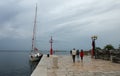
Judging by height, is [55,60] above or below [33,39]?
below

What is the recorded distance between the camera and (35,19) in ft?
234

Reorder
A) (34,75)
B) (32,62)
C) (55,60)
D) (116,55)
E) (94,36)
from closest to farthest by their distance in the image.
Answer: (34,75) < (55,60) < (116,55) < (94,36) < (32,62)

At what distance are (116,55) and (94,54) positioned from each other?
8389 mm

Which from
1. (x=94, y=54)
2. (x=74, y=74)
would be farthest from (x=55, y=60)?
(x=94, y=54)

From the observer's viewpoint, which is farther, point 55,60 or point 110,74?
point 55,60

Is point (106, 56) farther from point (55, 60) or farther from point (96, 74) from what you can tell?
point (96, 74)

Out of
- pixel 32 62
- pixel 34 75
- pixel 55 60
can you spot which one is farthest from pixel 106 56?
pixel 32 62

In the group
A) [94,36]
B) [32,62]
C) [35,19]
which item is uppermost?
[35,19]

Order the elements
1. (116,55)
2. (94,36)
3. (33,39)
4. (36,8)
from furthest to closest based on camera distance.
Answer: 1. (36,8)
2. (33,39)
3. (94,36)
4. (116,55)

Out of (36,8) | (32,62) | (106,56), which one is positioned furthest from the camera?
(36,8)

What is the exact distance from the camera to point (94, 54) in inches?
1406

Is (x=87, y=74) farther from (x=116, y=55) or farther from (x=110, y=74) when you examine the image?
(x=116, y=55)

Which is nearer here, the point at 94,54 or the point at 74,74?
the point at 74,74

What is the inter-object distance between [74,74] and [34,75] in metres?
2.66
